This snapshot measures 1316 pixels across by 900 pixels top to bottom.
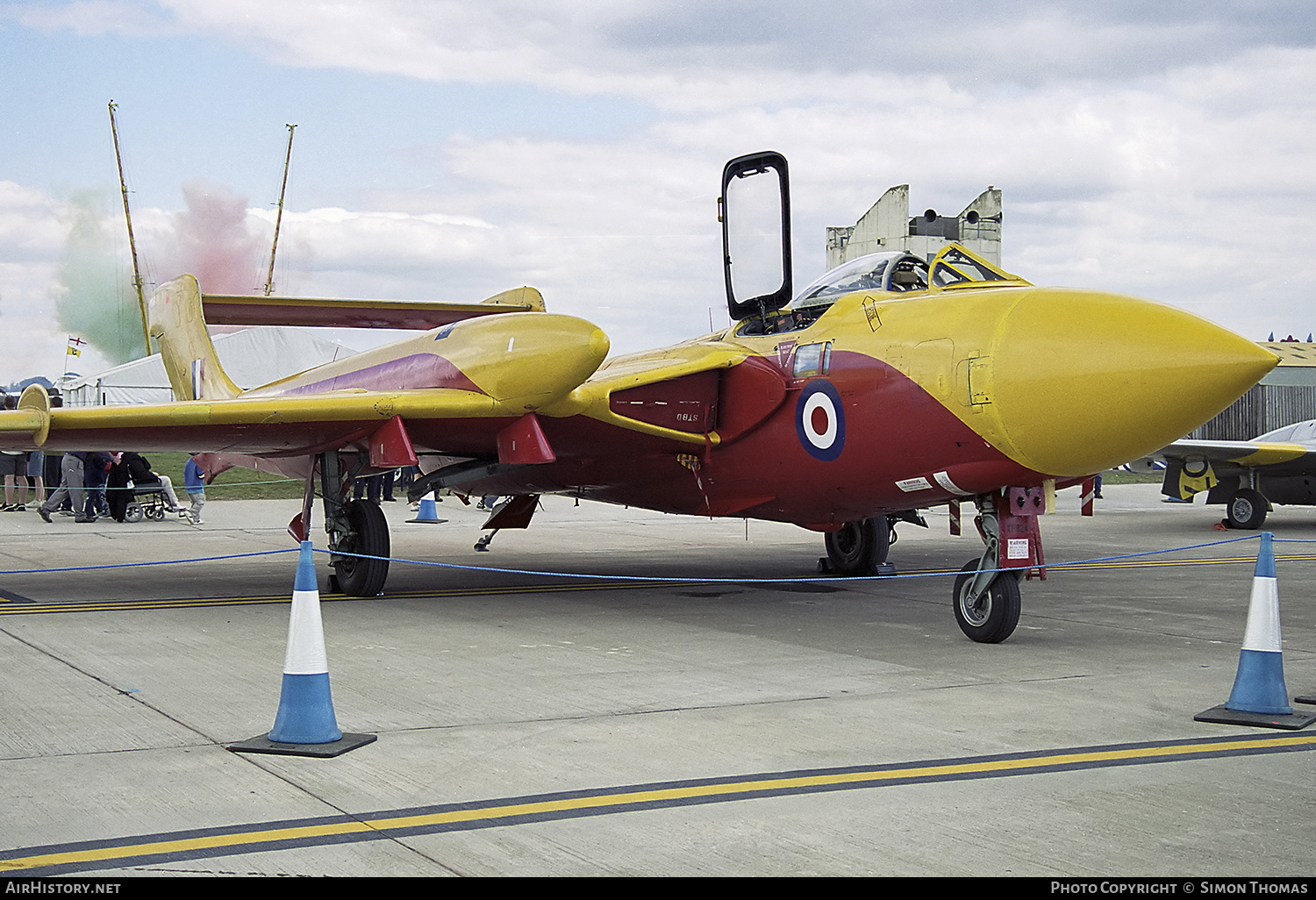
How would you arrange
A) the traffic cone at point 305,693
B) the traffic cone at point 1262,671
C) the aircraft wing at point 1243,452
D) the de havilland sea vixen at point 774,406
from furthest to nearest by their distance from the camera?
the aircraft wing at point 1243,452
the de havilland sea vixen at point 774,406
the traffic cone at point 1262,671
the traffic cone at point 305,693

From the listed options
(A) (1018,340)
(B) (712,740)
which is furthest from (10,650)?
(A) (1018,340)

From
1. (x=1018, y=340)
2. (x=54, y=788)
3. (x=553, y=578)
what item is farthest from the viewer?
(x=553, y=578)

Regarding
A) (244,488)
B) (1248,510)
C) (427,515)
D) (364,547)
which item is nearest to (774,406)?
(364,547)

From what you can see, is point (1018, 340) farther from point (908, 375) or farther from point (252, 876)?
point (252, 876)

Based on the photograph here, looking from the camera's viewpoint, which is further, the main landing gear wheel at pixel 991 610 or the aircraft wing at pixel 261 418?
the aircraft wing at pixel 261 418

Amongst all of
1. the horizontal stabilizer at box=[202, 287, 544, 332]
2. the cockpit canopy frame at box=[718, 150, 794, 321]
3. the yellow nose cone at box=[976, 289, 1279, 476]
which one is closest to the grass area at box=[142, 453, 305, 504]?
the horizontal stabilizer at box=[202, 287, 544, 332]

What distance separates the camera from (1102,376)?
6.68 m

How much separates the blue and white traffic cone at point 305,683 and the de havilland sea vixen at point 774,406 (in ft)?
12.4

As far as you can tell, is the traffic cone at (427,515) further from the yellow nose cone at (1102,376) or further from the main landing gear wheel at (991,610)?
the yellow nose cone at (1102,376)

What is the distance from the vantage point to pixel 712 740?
508 centimetres

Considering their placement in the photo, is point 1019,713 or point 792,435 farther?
point 792,435

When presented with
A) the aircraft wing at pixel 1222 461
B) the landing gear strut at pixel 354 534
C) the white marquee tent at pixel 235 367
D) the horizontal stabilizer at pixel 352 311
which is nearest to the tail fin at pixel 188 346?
the horizontal stabilizer at pixel 352 311

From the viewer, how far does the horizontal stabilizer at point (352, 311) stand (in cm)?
1180
